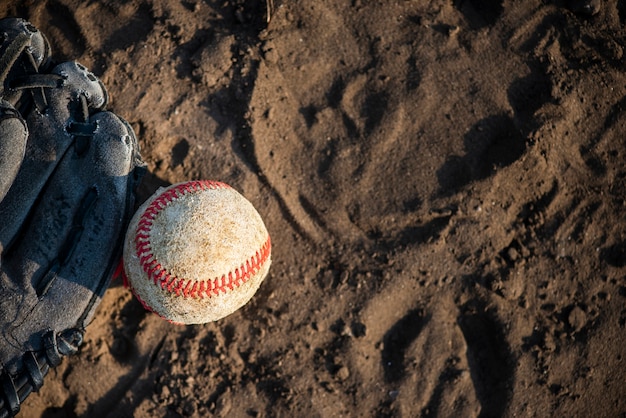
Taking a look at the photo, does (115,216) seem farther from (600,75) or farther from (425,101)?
(600,75)

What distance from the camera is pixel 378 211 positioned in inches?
128

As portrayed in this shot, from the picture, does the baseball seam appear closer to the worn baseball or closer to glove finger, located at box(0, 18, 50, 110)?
the worn baseball

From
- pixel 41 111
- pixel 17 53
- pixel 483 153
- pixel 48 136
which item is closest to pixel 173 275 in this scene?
pixel 48 136

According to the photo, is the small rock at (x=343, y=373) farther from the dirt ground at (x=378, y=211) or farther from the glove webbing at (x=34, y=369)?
the glove webbing at (x=34, y=369)

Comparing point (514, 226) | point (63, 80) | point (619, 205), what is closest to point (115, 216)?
point (63, 80)

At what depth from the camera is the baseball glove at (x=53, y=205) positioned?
295 centimetres

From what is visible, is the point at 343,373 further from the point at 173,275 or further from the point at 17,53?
the point at 17,53

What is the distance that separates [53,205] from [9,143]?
0.47 meters

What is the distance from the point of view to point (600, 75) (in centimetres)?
340

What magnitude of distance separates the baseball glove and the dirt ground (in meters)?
0.29

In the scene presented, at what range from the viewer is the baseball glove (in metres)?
2.95

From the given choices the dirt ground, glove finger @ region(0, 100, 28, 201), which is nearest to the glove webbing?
the dirt ground

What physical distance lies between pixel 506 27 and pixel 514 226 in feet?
4.60

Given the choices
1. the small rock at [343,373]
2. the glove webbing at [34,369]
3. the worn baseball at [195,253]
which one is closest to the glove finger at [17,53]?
the worn baseball at [195,253]
